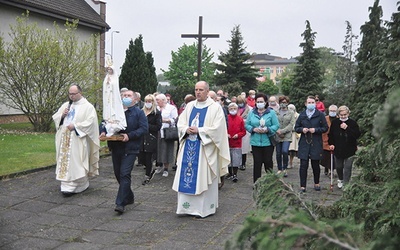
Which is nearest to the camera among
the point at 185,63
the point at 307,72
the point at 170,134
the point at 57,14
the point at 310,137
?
the point at 310,137

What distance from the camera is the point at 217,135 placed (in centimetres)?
731

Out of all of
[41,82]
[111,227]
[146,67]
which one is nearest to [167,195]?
[111,227]

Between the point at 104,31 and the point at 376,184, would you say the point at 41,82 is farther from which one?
the point at 376,184

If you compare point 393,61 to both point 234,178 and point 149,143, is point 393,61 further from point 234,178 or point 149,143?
point 149,143

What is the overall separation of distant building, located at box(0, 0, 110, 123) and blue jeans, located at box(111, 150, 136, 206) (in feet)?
41.8

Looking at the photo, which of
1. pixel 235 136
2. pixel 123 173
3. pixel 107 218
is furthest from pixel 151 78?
pixel 107 218

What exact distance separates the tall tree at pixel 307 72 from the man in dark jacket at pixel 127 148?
97.7ft

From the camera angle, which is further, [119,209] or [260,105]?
[260,105]

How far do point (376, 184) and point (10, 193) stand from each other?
648 cm

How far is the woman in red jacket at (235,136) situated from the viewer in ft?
33.2

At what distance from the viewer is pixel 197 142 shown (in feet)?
23.9

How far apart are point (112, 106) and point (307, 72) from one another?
101 ft

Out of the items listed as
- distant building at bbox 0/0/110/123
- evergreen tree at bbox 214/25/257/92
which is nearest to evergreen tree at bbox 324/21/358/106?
evergreen tree at bbox 214/25/257/92

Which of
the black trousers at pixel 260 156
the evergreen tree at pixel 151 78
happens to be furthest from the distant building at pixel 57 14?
the black trousers at pixel 260 156
